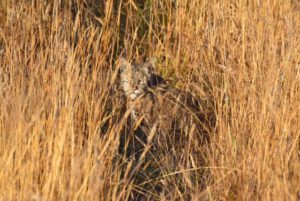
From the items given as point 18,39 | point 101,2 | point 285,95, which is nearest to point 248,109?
point 285,95

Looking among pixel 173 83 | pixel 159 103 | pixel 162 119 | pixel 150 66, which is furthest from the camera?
pixel 173 83

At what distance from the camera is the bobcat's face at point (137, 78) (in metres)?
5.12

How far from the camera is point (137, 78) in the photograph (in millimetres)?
5152

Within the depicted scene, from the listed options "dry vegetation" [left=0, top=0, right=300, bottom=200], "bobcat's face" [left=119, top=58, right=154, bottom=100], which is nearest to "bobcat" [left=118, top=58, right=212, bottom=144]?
"bobcat's face" [left=119, top=58, right=154, bottom=100]

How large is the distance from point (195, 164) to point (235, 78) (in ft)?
1.78

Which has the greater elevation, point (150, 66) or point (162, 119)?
point (150, 66)

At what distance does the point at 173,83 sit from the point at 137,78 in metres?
0.32

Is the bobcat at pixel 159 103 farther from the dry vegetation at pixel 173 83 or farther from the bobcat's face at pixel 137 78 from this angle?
the dry vegetation at pixel 173 83

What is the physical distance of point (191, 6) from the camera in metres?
5.79

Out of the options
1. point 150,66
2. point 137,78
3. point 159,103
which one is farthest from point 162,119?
point 150,66

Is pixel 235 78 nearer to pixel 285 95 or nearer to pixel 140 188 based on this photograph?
pixel 285 95

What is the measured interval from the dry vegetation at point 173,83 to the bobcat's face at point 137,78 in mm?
205

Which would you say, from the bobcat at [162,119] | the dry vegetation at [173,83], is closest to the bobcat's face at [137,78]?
the bobcat at [162,119]

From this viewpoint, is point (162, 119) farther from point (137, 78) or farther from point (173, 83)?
point (173, 83)
